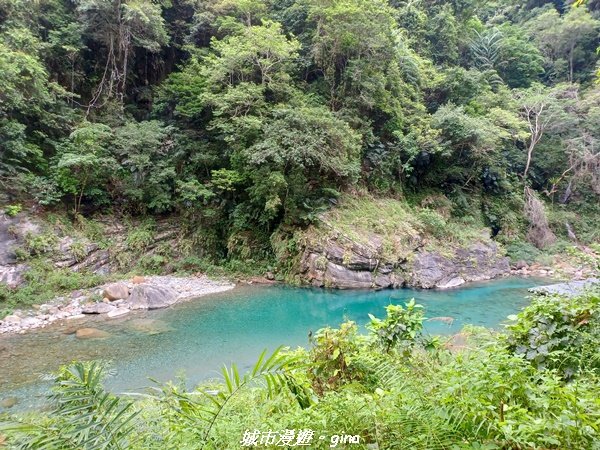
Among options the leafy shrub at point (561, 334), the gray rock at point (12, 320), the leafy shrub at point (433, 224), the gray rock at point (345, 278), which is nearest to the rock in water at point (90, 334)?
the gray rock at point (12, 320)

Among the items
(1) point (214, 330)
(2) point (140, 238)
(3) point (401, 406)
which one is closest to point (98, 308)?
(1) point (214, 330)

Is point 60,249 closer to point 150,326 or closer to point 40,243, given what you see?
point 40,243

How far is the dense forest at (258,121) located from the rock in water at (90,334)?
16.5ft

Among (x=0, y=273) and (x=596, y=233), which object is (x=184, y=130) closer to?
(x=0, y=273)

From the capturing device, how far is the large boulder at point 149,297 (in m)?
8.70

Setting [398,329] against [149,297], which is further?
[149,297]

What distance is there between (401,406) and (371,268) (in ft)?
31.1

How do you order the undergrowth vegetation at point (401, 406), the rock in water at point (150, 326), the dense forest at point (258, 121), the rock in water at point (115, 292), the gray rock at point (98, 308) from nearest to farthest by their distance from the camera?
the undergrowth vegetation at point (401, 406) < the rock in water at point (150, 326) < the gray rock at point (98, 308) < the rock in water at point (115, 292) < the dense forest at point (258, 121)

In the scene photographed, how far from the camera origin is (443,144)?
13.6m

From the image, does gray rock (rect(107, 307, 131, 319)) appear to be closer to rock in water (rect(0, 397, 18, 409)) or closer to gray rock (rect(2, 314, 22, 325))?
gray rock (rect(2, 314, 22, 325))

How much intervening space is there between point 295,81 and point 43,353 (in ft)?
39.6

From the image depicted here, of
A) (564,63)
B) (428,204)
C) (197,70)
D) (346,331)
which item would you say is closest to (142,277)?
(197,70)

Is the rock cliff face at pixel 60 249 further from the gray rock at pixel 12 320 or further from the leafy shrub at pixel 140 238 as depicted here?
the gray rock at pixel 12 320

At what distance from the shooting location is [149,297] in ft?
28.9
